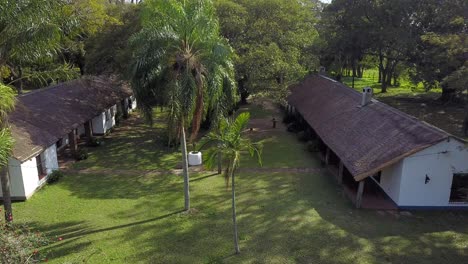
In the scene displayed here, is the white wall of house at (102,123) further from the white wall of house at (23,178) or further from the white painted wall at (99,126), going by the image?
the white wall of house at (23,178)

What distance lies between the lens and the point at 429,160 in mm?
15609

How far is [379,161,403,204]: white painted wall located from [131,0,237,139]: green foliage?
8.77 meters

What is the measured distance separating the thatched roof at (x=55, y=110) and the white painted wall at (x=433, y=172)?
17736mm

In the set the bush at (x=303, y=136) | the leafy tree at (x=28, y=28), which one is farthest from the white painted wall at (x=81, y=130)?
the bush at (x=303, y=136)

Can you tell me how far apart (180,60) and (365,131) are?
1048 cm

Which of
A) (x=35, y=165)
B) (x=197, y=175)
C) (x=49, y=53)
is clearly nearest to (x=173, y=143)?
(x=197, y=175)

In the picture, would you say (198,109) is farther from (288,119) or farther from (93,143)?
(288,119)

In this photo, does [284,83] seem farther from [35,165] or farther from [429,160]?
[35,165]

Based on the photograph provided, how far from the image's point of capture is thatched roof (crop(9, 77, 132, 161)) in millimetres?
18828

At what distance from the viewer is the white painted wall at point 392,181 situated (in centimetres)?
1614

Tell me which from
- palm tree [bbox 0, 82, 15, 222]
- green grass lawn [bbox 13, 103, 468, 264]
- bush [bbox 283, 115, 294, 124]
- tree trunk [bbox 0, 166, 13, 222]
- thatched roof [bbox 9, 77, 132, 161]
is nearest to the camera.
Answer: palm tree [bbox 0, 82, 15, 222]

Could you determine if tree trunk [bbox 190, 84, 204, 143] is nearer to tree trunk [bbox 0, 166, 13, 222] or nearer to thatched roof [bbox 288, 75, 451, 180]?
thatched roof [bbox 288, 75, 451, 180]

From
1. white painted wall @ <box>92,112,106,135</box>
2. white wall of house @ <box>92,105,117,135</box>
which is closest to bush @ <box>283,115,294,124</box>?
white wall of house @ <box>92,105,117,135</box>

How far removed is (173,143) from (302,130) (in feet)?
35.0
